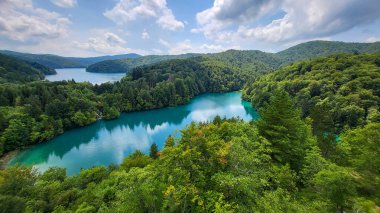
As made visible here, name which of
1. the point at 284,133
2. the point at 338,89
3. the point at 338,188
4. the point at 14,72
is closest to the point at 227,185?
the point at 338,188

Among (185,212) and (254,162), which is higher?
(254,162)

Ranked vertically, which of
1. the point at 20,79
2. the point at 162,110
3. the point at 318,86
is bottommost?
the point at 162,110

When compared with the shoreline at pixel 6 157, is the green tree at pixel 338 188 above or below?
above

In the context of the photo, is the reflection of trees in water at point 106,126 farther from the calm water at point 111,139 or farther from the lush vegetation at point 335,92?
the lush vegetation at point 335,92

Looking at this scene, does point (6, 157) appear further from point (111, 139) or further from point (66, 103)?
point (66, 103)

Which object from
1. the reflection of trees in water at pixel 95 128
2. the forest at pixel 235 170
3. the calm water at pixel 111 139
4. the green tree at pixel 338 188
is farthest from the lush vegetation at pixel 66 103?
the green tree at pixel 338 188

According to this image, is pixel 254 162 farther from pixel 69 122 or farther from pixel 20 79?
pixel 20 79

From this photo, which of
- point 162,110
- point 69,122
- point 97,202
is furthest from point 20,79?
point 97,202
